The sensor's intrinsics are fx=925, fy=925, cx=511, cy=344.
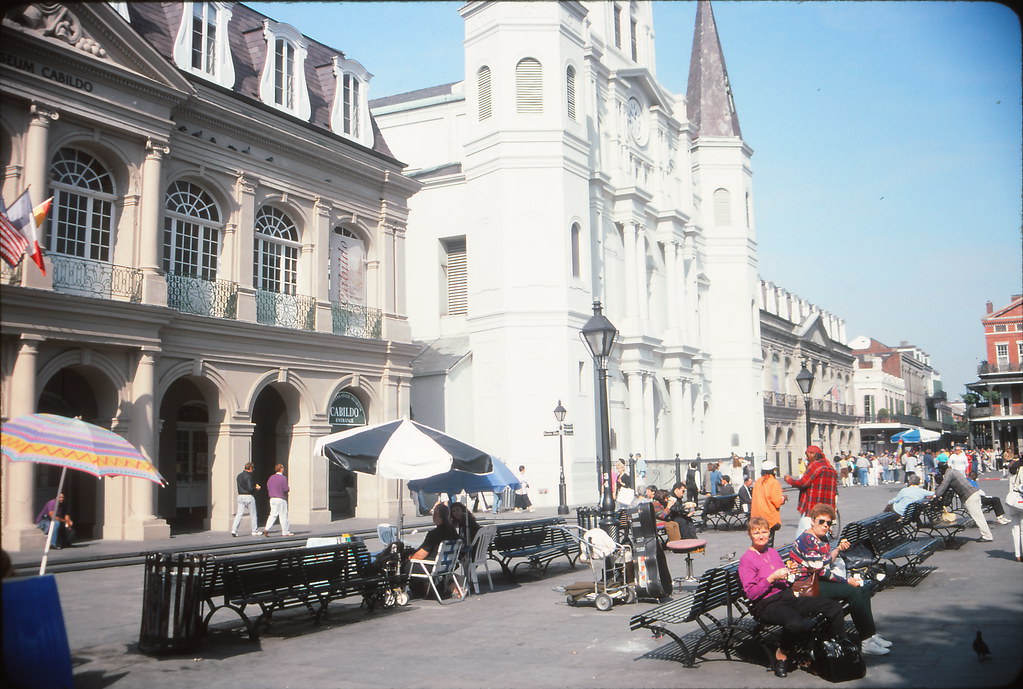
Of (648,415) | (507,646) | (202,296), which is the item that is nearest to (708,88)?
(648,415)

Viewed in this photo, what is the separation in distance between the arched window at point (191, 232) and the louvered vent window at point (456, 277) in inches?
657

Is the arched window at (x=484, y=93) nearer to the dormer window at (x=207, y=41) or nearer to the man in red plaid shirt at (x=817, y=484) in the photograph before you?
the dormer window at (x=207, y=41)

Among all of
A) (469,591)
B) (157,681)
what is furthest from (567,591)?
(157,681)

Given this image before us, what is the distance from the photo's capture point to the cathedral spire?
57.0 m

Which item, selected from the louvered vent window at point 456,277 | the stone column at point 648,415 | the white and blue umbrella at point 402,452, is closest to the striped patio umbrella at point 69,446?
the white and blue umbrella at point 402,452

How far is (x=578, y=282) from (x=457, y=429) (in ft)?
25.5

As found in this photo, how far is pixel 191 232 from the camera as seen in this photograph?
24078 mm

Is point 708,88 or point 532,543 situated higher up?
point 708,88

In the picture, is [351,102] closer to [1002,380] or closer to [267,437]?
[267,437]

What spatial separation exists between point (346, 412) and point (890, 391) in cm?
9605

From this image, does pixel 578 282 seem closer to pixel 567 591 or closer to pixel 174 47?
pixel 174 47

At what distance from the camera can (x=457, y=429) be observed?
124 feet

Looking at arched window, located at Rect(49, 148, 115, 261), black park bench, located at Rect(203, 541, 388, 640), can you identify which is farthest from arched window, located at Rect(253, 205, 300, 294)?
black park bench, located at Rect(203, 541, 388, 640)

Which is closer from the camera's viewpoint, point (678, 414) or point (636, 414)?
point (636, 414)
